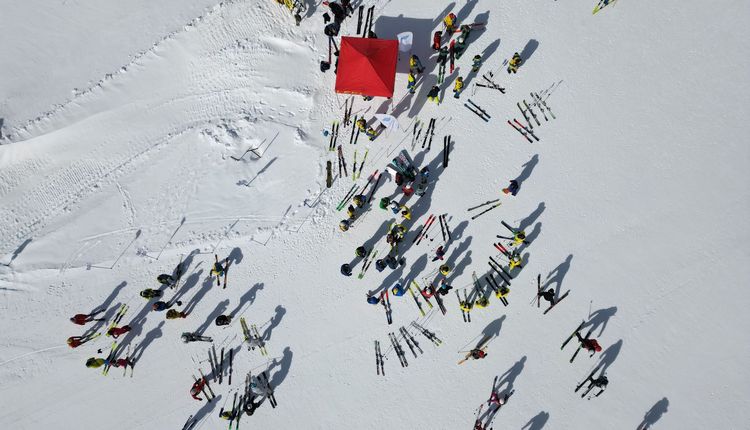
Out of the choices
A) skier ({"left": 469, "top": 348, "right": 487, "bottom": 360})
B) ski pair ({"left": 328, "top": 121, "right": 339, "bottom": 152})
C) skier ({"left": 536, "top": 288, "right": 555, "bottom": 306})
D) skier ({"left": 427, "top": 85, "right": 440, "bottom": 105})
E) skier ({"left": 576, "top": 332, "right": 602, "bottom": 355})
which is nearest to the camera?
skier ({"left": 576, "top": 332, "right": 602, "bottom": 355})

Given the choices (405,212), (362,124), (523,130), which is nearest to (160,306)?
(405,212)

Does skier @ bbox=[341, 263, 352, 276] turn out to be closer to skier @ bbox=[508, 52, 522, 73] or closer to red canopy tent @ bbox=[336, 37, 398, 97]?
red canopy tent @ bbox=[336, 37, 398, 97]

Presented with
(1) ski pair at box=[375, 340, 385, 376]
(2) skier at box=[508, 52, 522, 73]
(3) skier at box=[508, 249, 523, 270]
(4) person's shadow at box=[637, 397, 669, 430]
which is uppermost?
(2) skier at box=[508, 52, 522, 73]

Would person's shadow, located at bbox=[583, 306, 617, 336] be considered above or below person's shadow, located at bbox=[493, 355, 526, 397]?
above

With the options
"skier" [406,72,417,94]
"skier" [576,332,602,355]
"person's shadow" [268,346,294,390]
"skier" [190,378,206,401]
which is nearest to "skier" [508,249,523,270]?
"skier" [576,332,602,355]

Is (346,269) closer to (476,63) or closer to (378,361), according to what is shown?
(378,361)

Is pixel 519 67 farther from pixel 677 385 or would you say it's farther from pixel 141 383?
pixel 141 383
